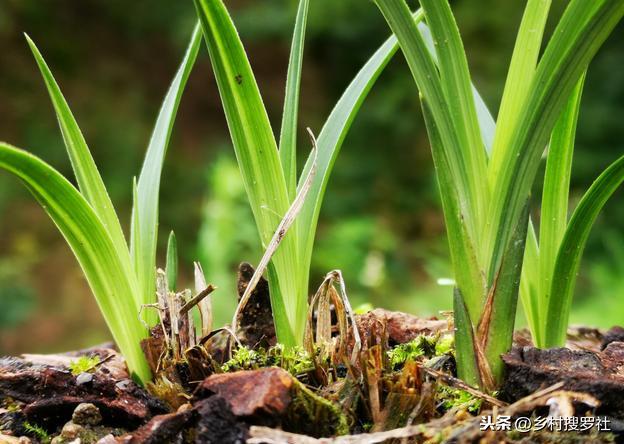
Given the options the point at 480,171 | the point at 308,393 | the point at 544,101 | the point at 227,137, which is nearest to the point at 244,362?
the point at 308,393

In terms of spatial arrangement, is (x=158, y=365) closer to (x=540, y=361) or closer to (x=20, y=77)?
(x=540, y=361)

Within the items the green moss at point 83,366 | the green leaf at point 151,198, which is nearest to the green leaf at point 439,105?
the green leaf at point 151,198

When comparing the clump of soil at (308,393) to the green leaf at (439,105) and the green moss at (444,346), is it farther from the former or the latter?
the green leaf at (439,105)

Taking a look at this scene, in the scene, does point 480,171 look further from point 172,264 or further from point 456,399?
point 172,264

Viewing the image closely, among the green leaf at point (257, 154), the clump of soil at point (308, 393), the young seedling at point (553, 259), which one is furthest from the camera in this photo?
the young seedling at point (553, 259)

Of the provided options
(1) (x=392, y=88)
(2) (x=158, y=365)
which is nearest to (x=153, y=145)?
(2) (x=158, y=365)
